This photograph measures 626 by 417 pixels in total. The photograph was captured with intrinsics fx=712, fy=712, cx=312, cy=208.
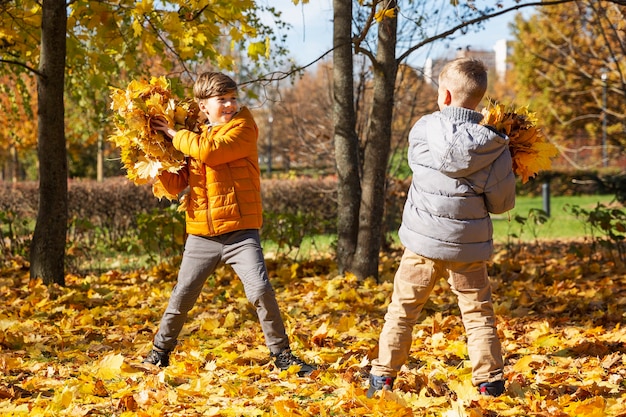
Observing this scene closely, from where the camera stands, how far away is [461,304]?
10.5ft

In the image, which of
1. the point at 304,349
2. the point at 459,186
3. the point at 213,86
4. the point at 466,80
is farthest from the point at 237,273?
the point at 466,80

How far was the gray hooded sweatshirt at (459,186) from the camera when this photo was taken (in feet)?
9.57

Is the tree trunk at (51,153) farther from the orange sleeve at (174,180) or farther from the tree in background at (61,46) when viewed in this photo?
the orange sleeve at (174,180)

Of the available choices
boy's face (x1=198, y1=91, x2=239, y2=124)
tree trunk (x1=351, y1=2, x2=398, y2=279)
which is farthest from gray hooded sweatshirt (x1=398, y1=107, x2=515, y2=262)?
tree trunk (x1=351, y1=2, x2=398, y2=279)

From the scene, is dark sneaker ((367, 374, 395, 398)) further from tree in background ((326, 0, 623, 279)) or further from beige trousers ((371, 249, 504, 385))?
tree in background ((326, 0, 623, 279))

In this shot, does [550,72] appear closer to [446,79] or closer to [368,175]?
[368,175]

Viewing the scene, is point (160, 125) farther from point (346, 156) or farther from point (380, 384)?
point (346, 156)

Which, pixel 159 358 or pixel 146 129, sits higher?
pixel 146 129

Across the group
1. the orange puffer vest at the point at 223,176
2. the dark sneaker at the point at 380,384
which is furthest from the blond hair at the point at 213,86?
the dark sneaker at the point at 380,384

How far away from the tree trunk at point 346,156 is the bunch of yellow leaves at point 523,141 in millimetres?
3098

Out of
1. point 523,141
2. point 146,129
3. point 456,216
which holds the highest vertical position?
point 146,129

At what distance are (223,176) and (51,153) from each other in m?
3.03

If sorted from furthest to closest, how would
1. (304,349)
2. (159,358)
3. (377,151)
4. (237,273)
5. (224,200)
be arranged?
(377,151) → (304,349) → (159,358) → (237,273) → (224,200)

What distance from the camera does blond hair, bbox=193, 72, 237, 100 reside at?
3555 mm
